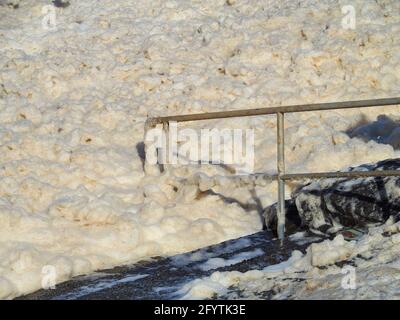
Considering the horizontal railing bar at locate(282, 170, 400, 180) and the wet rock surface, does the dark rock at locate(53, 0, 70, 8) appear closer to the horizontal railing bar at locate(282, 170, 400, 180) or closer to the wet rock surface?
the wet rock surface

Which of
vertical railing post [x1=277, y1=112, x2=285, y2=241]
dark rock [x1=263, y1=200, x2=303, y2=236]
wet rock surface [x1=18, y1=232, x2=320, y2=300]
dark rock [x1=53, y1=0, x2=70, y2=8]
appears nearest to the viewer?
wet rock surface [x1=18, y1=232, x2=320, y2=300]

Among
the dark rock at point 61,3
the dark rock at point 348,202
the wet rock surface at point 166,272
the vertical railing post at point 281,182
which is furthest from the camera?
the dark rock at point 61,3

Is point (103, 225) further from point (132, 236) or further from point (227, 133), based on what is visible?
point (227, 133)

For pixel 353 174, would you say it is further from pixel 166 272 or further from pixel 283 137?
pixel 166 272

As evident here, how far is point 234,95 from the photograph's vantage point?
21.8ft

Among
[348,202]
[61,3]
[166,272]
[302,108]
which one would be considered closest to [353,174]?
[348,202]

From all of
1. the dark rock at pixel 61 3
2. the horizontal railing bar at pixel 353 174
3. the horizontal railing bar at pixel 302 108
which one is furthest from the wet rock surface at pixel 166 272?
the dark rock at pixel 61 3

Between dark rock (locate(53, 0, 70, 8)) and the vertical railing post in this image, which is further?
dark rock (locate(53, 0, 70, 8))

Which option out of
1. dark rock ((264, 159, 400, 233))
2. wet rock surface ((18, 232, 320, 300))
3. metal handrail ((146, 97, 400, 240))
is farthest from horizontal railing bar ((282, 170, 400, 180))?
wet rock surface ((18, 232, 320, 300))

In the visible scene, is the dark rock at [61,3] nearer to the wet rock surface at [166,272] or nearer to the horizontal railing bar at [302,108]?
the horizontal railing bar at [302,108]

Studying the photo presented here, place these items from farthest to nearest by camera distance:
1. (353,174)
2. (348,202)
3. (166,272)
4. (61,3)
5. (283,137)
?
(61,3) → (283,137) → (348,202) → (166,272) → (353,174)
